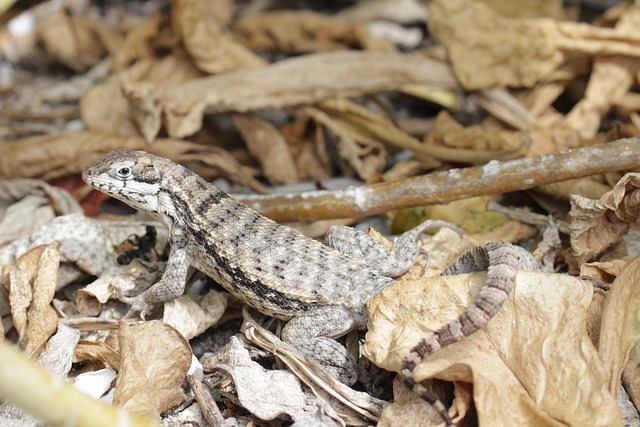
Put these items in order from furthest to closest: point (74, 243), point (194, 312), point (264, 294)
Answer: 1. point (74, 243)
2. point (194, 312)
3. point (264, 294)

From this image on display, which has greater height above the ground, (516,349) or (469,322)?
(469,322)

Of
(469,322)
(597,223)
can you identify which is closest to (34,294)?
(469,322)

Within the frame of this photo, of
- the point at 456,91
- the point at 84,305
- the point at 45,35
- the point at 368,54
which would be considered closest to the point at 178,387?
the point at 84,305

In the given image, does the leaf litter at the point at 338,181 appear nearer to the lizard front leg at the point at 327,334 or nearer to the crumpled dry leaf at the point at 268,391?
the crumpled dry leaf at the point at 268,391

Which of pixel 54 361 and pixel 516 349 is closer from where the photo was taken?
pixel 516 349

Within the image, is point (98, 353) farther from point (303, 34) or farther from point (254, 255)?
point (303, 34)

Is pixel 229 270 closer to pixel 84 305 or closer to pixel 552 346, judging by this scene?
pixel 84 305

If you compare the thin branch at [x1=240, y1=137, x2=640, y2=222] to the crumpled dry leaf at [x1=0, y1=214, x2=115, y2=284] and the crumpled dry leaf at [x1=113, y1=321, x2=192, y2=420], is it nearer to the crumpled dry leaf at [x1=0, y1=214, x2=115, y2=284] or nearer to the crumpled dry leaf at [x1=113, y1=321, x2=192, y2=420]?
the crumpled dry leaf at [x1=0, y1=214, x2=115, y2=284]

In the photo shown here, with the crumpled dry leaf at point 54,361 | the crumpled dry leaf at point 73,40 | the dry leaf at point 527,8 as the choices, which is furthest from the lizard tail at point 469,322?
the crumpled dry leaf at point 73,40

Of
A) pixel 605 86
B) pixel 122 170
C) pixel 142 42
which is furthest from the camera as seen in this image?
pixel 142 42
